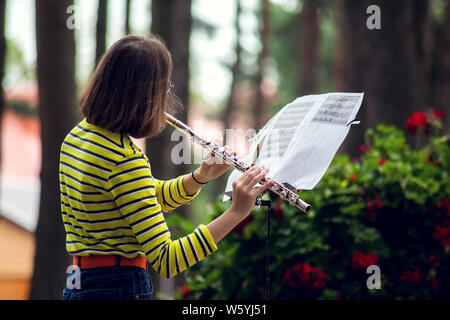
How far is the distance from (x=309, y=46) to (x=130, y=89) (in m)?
13.0

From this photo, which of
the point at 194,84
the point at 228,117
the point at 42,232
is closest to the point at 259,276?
the point at 42,232

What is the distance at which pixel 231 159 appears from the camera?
7.42ft

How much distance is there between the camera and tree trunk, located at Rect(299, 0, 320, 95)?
556 inches

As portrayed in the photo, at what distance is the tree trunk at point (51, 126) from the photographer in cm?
478

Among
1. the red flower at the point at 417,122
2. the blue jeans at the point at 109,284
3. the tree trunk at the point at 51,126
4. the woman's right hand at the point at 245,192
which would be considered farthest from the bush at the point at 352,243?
the tree trunk at the point at 51,126

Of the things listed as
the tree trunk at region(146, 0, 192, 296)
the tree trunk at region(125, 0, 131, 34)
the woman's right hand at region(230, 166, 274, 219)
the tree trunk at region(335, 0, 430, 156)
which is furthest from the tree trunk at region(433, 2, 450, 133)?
the woman's right hand at region(230, 166, 274, 219)

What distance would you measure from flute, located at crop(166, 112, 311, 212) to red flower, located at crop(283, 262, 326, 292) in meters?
1.19

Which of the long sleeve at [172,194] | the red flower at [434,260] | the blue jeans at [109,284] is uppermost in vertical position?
the long sleeve at [172,194]

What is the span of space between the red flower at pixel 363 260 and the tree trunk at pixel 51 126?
274cm

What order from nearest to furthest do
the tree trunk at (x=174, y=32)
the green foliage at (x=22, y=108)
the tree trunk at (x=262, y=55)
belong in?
the tree trunk at (x=174, y=32) → the green foliage at (x=22, y=108) → the tree trunk at (x=262, y=55)

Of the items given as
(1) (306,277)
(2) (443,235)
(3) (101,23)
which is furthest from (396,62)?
(1) (306,277)

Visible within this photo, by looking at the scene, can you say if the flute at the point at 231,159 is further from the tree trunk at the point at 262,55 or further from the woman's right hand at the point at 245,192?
the tree trunk at the point at 262,55

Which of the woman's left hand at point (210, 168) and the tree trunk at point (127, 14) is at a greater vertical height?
the tree trunk at point (127, 14)
